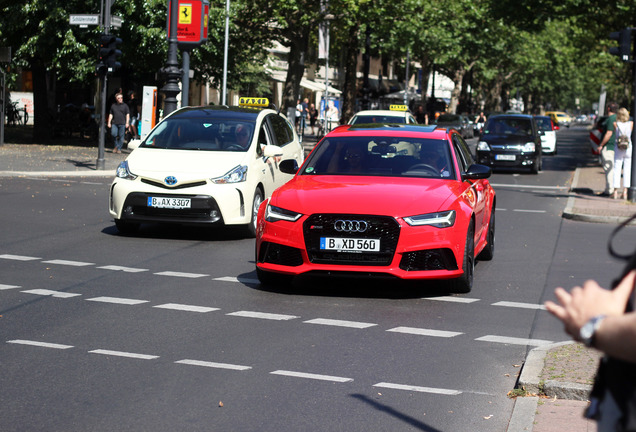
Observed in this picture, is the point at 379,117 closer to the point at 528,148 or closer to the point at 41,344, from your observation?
the point at 528,148

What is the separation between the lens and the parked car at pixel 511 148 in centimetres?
2908

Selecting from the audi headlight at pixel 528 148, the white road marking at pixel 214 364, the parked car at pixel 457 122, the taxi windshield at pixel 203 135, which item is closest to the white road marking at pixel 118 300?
the white road marking at pixel 214 364

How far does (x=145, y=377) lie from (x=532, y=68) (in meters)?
86.8

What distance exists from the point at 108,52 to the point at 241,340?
1830 cm

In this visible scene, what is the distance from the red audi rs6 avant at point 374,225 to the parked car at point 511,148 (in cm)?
1928

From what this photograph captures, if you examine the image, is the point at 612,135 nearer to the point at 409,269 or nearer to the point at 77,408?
the point at 409,269

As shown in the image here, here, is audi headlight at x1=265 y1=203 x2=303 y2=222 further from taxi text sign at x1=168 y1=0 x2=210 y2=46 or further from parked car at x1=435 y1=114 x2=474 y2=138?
parked car at x1=435 y1=114 x2=474 y2=138

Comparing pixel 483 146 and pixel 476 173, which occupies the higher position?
pixel 476 173

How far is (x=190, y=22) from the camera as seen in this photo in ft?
Answer: 84.3

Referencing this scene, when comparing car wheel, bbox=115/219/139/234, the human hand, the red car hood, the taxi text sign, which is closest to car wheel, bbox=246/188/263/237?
car wheel, bbox=115/219/139/234

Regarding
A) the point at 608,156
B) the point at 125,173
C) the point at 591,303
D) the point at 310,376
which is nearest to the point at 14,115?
the point at 608,156

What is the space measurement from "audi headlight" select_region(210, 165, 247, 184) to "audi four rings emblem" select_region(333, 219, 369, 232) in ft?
13.8

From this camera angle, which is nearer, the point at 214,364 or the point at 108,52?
the point at 214,364

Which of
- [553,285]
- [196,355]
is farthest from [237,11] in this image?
[196,355]
